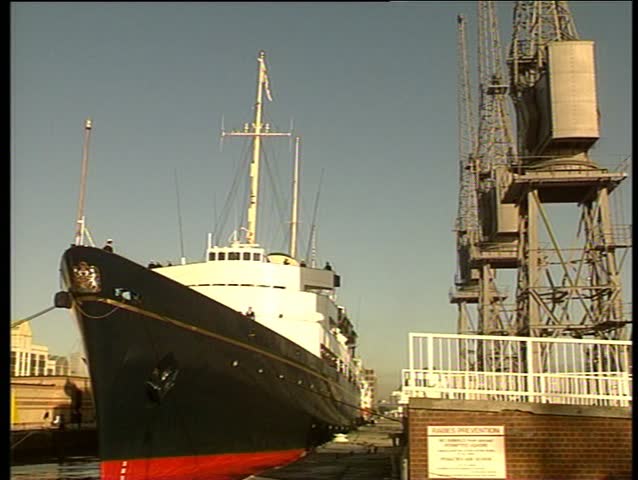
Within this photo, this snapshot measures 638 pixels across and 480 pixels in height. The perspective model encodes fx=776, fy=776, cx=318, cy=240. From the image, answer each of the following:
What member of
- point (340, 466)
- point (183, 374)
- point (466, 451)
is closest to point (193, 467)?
point (183, 374)

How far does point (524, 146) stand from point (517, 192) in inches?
97.4

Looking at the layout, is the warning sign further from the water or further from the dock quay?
the dock quay

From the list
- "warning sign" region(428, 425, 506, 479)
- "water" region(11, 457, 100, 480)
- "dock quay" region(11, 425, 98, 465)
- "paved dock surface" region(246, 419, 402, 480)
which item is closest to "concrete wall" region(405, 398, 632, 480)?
"warning sign" region(428, 425, 506, 479)

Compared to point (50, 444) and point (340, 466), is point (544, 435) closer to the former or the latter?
point (340, 466)

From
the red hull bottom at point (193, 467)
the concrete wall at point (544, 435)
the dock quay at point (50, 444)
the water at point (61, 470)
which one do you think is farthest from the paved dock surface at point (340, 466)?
the dock quay at point (50, 444)

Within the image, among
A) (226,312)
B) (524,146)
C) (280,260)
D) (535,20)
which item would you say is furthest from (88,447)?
(535,20)

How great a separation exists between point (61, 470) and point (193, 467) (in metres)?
7.59

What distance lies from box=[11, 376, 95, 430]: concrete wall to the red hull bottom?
385 inches

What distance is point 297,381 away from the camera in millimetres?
20938

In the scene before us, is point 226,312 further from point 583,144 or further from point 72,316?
point 583,144

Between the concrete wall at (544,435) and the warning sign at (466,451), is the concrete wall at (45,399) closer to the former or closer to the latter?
the concrete wall at (544,435)

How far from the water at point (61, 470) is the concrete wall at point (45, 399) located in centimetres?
261

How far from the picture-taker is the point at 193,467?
610 inches

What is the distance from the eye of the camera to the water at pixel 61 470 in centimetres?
1917
